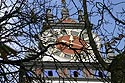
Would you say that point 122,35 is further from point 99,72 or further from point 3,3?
point 3,3

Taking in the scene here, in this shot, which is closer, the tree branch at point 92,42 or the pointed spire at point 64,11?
the tree branch at point 92,42

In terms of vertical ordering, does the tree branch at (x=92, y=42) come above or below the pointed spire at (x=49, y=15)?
below

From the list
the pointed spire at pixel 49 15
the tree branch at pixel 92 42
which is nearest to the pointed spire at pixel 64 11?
the pointed spire at pixel 49 15

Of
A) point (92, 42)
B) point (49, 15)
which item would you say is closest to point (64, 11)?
point (49, 15)

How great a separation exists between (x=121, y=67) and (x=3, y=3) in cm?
292

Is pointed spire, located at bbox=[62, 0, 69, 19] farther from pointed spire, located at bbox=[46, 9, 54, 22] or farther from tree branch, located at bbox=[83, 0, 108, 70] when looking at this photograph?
tree branch, located at bbox=[83, 0, 108, 70]

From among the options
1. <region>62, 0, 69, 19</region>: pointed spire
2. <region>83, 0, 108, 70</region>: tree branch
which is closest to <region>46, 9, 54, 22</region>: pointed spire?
<region>62, 0, 69, 19</region>: pointed spire

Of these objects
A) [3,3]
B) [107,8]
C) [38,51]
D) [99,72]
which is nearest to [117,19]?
[107,8]

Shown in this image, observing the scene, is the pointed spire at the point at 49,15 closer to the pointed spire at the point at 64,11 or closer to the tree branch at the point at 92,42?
the pointed spire at the point at 64,11

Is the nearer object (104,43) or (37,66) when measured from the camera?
(104,43)

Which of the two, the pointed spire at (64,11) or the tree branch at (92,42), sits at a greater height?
the pointed spire at (64,11)

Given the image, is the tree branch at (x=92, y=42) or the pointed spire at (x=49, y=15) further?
A: the pointed spire at (x=49, y=15)

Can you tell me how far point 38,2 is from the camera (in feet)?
23.3

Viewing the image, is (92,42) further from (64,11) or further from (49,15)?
(49,15)
